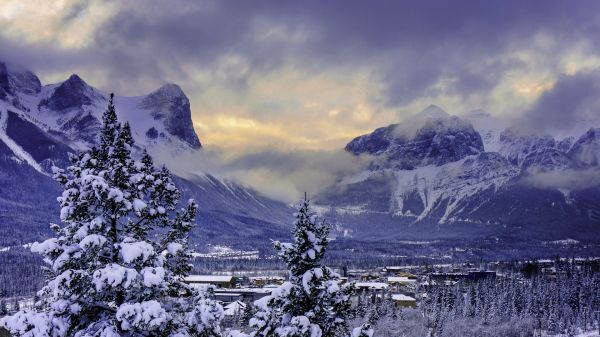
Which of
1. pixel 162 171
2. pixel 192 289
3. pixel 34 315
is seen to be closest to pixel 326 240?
pixel 192 289

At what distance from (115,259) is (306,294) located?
7.88 m

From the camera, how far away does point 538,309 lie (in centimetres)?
14975

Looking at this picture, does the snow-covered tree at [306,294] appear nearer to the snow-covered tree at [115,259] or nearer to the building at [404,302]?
the snow-covered tree at [115,259]

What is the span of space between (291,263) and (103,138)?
9.27 meters

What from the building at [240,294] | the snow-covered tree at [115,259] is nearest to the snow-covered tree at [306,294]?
the snow-covered tree at [115,259]

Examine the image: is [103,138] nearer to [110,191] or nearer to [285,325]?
[110,191]

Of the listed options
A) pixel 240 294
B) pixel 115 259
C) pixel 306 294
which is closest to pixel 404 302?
pixel 240 294

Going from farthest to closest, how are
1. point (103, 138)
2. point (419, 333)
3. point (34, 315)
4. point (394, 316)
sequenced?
point (394, 316)
point (419, 333)
point (103, 138)
point (34, 315)

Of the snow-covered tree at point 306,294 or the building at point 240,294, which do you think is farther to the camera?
the building at point 240,294

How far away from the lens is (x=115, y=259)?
764 inches

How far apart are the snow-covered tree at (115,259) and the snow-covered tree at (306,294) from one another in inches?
123

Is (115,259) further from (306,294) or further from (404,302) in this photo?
(404,302)

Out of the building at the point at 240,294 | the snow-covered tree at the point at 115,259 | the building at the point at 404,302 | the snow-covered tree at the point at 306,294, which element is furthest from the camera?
the building at the point at 240,294

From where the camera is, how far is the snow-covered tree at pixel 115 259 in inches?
701
